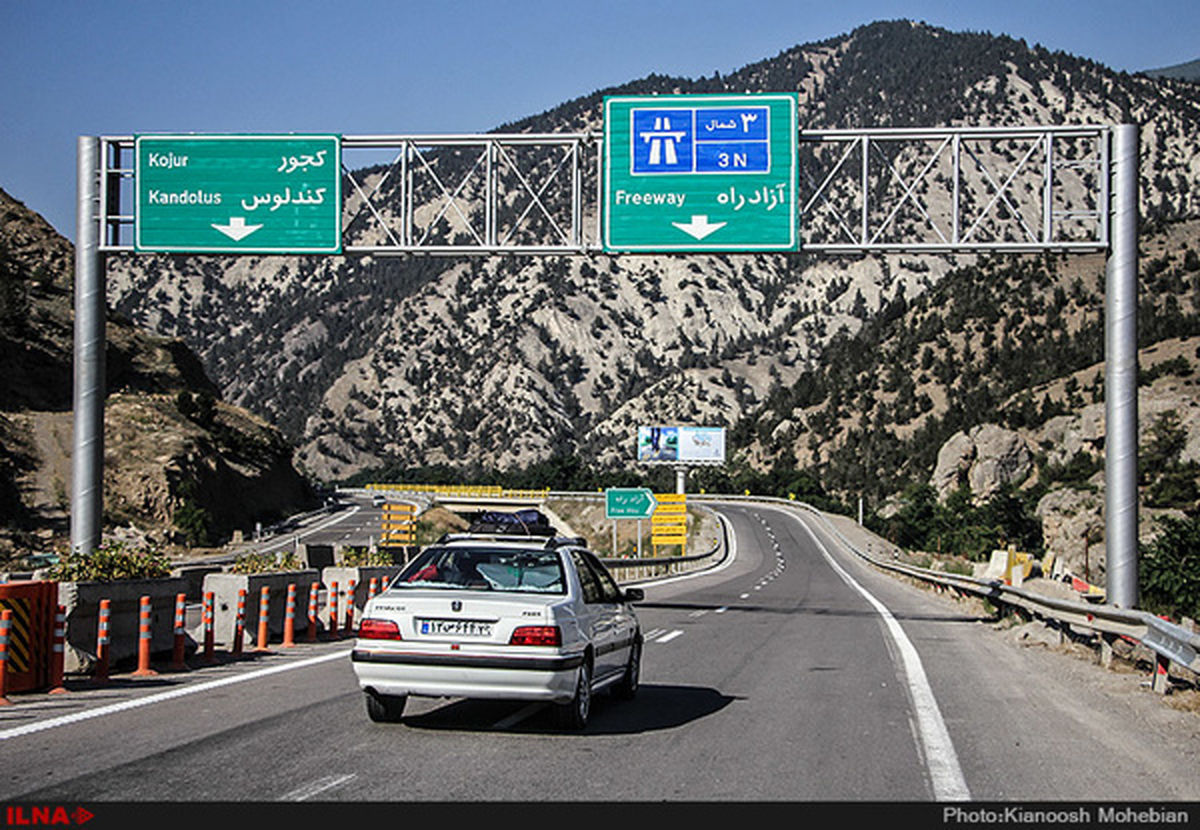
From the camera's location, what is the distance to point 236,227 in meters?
25.0

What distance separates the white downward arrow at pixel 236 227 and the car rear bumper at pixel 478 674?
16.9 m

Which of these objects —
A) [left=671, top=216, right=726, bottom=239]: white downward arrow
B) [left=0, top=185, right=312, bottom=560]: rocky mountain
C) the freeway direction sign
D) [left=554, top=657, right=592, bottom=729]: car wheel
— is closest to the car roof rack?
[left=554, top=657, right=592, bottom=729]: car wheel

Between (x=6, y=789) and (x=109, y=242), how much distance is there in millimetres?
18987

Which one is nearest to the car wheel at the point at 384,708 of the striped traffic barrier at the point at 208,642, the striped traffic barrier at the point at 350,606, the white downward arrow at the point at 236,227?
the striped traffic barrier at the point at 208,642

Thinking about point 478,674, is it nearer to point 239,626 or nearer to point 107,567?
point 107,567

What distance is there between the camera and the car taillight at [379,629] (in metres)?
9.97

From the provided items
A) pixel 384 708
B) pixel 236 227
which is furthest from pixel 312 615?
pixel 236 227

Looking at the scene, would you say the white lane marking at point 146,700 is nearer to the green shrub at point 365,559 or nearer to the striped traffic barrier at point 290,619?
the striped traffic barrier at point 290,619

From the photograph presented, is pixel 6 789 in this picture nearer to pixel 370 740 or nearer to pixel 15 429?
pixel 370 740

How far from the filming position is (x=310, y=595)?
63.9 ft

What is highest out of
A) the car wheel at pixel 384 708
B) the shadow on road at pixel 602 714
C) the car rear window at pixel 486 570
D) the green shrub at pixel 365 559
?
the car rear window at pixel 486 570

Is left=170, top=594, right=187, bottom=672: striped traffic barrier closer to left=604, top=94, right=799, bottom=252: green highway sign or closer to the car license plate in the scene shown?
the car license plate

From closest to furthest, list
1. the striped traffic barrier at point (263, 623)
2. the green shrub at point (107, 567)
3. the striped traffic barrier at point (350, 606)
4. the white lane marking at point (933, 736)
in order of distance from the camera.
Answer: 1. the white lane marking at point (933, 736)
2. the green shrub at point (107, 567)
3. the striped traffic barrier at point (263, 623)
4. the striped traffic barrier at point (350, 606)
